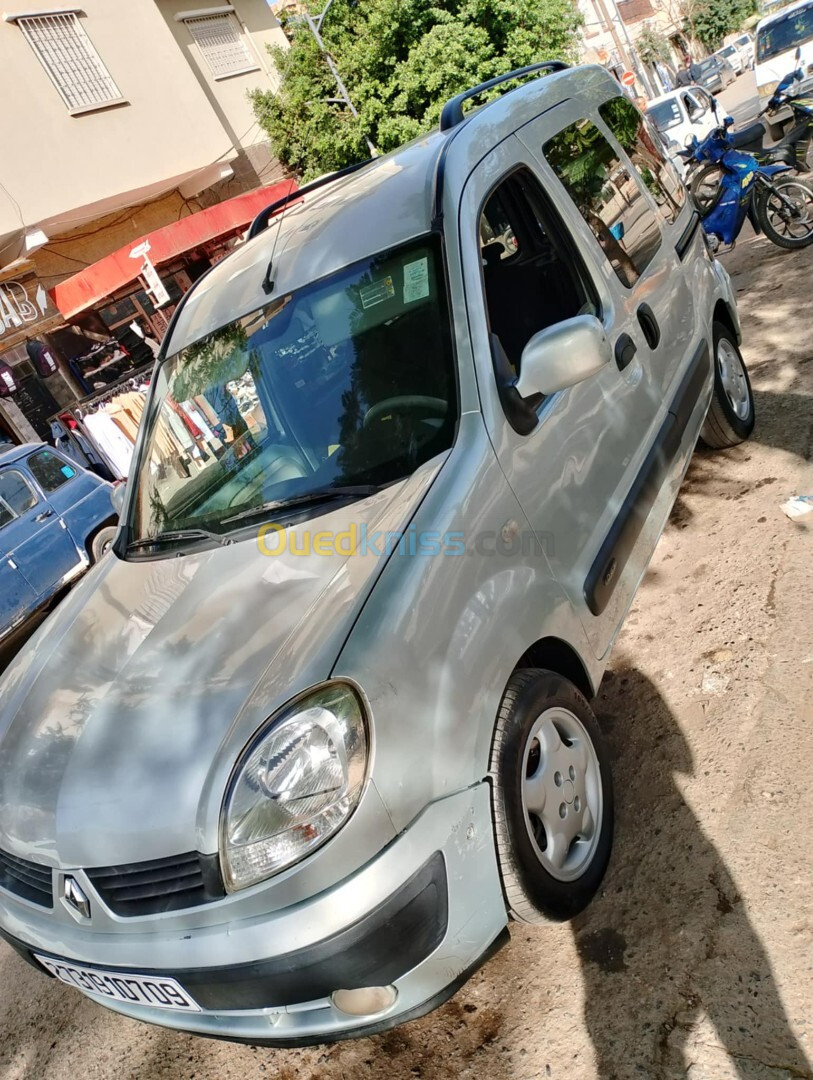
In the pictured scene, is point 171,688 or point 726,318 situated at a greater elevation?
point 171,688

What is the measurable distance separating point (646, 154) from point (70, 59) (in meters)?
12.5

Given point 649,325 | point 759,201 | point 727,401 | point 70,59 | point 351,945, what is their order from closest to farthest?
point 351,945 < point 649,325 < point 727,401 < point 759,201 < point 70,59

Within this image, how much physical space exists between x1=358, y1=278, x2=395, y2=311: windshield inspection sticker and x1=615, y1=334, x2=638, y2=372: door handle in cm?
87

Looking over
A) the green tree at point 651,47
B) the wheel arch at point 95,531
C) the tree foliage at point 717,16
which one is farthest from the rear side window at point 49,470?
the tree foliage at point 717,16


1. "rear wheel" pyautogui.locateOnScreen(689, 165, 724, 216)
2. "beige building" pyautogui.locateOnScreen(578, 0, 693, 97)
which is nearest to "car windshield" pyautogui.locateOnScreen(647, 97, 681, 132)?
"rear wheel" pyautogui.locateOnScreen(689, 165, 724, 216)

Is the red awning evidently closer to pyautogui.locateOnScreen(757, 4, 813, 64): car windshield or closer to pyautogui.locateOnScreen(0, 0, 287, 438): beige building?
pyautogui.locateOnScreen(0, 0, 287, 438): beige building

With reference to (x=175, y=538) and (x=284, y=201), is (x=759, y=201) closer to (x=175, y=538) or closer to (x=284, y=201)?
(x=284, y=201)

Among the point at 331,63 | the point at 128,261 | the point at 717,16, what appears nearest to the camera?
the point at 128,261

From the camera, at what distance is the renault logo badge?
69.9 inches

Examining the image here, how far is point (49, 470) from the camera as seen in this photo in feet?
26.3

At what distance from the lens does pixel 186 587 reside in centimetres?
226

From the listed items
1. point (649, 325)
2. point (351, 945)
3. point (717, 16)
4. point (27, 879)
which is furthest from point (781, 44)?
point (717, 16)

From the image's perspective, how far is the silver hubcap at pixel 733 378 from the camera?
13.1 feet

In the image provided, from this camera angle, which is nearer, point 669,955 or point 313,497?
point 669,955
